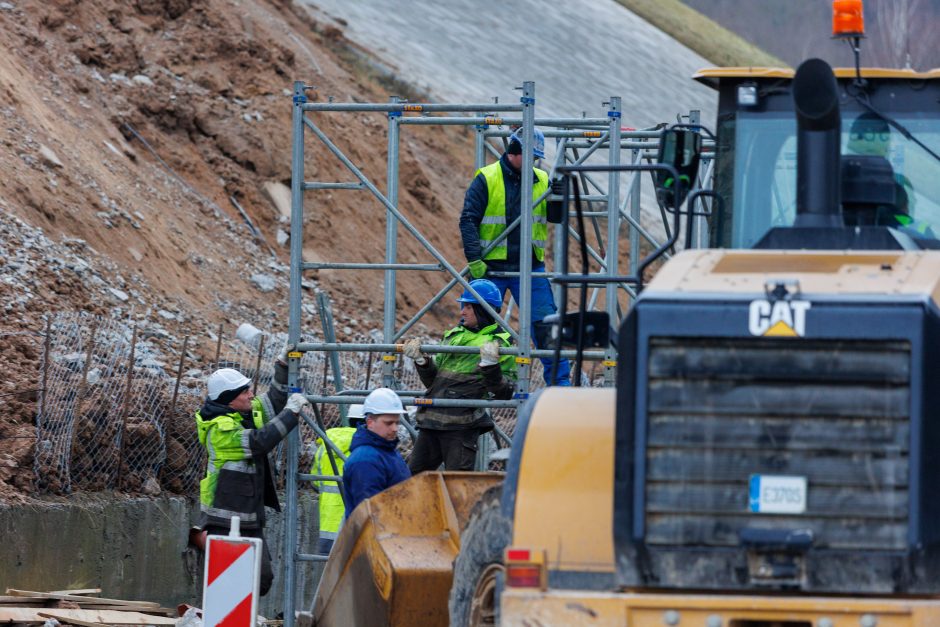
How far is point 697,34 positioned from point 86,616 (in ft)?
165

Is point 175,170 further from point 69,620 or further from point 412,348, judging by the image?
point 69,620

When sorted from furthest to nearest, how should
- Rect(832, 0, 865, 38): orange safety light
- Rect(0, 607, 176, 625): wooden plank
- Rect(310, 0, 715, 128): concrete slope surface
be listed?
1. Rect(310, 0, 715, 128): concrete slope surface
2. Rect(0, 607, 176, 625): wooden plank
3. Rect(832, 0, 865, 38): orange safety light

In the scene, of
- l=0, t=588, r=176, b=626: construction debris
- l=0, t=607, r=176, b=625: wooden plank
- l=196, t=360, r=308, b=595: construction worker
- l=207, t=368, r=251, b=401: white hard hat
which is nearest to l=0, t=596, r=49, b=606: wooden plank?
l=0, t=588, r=176, b=626: construction debris

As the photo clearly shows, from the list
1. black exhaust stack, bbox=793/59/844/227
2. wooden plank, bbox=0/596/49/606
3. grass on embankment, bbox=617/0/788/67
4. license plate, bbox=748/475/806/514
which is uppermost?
grass on embankment, bbox=617/0/788/67

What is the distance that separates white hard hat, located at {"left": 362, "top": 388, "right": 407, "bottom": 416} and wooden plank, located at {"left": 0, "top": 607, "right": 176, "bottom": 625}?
2151 mm

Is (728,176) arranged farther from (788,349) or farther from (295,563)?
(295,563)

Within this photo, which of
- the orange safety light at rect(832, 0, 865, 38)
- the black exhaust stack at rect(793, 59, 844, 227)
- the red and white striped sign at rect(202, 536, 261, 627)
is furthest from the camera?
the red and white striped sign at rect(202, 536, 261, 627)

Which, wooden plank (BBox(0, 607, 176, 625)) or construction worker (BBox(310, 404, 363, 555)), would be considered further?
construction worker (BBox(310, 404, 363, 555))

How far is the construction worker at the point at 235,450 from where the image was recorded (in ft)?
33.3

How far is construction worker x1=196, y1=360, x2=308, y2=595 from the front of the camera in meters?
10.2

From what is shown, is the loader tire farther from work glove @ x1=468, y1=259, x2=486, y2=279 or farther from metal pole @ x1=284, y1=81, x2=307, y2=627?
work glove @ x1=468, y1=259, x2=486, y2=279

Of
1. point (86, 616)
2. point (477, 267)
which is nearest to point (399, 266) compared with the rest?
point (477, 267)

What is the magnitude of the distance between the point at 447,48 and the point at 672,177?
31807 millimetres

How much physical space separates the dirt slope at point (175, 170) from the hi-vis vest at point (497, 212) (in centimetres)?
510
